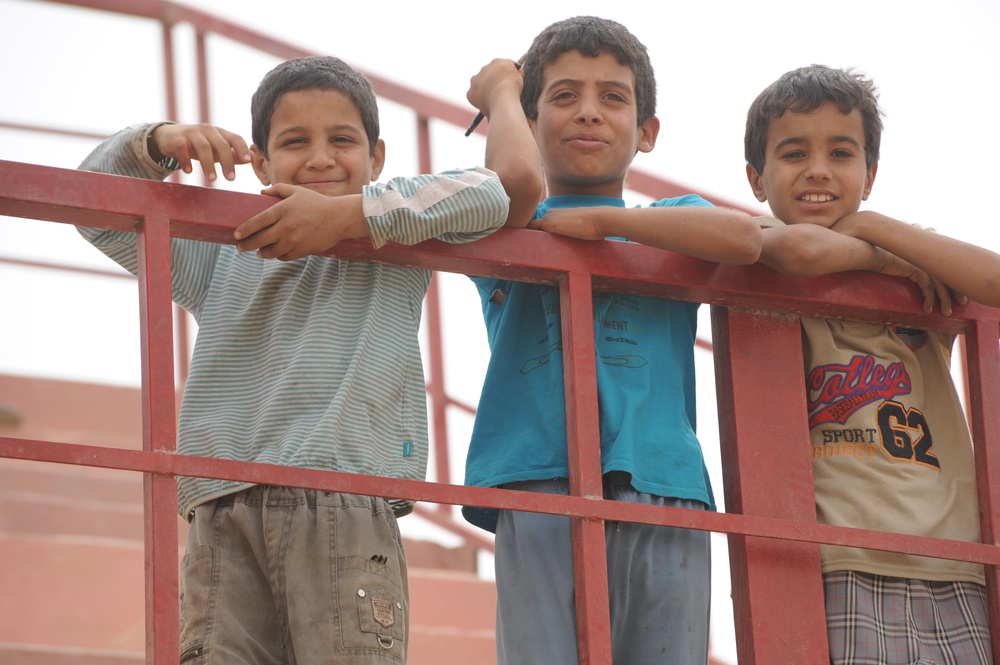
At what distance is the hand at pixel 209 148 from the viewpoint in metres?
2.60

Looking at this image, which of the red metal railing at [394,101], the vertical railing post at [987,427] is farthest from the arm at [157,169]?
the red metal railing at [394,101]

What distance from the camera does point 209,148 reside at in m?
2.61

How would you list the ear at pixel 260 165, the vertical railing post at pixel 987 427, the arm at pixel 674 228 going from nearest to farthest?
the arm at pixel 674 228, the vertical railing post at pixel 987 427, the ear at pixel 260 165

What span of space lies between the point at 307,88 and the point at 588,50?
0.60 meters

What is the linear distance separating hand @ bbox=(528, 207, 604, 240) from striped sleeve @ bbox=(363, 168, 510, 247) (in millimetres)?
115

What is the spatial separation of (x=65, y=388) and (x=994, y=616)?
429 cm

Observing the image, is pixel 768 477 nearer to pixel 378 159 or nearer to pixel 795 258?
pixel 795 258

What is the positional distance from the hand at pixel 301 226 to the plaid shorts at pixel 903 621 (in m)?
1.12

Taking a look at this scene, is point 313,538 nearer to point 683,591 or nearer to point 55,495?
point 683,591

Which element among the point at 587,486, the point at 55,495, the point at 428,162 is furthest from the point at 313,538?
the point at 55,495

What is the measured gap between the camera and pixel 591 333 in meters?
2.69

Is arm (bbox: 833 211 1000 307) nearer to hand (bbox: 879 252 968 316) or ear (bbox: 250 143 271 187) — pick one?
hand (bbox: 879 252 968 316)

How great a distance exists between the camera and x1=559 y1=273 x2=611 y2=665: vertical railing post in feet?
8.32

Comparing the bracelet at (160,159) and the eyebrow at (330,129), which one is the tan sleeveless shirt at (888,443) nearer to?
the eyebrow at (330,129)
